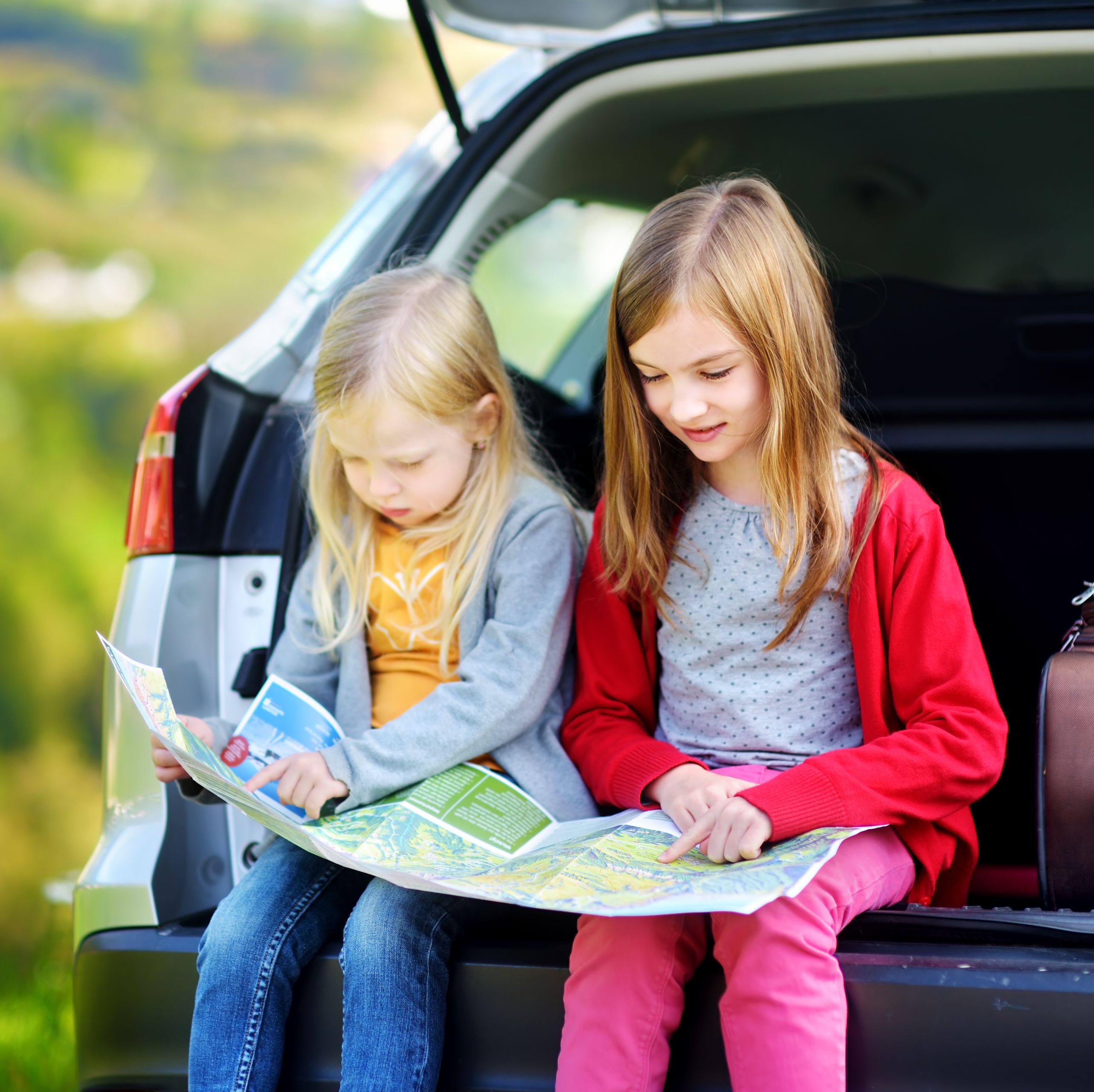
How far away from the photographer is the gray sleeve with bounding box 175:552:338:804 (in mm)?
1608

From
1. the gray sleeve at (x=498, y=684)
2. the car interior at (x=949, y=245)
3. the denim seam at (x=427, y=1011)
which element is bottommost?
the denim seam at (x=427, y=1011)

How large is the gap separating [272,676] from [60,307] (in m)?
3.90

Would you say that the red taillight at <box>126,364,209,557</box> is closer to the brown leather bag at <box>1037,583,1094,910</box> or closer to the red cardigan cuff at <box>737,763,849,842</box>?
the red cardigan cuff at <box>737,763,849,842</box>

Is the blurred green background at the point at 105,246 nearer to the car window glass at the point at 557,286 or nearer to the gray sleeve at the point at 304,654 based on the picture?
the car window glass at the point at 557,286

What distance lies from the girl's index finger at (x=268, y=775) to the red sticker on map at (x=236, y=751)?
0.04 meters

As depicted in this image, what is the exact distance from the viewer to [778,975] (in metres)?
1.09

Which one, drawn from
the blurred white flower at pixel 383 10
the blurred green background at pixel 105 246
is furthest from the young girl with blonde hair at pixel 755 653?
the blurred white flower at pixel 383 10

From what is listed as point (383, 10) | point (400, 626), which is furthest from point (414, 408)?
point (383, 10)

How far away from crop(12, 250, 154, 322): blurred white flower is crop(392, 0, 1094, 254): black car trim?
3.42 m

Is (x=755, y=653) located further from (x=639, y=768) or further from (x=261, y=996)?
(x=261, y=996)

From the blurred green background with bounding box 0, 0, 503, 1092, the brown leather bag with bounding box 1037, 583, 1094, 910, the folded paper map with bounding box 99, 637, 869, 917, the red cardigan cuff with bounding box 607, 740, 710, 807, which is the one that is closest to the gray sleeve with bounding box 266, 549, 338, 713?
the folded paper map with bounding box 99, 637, 869, 917

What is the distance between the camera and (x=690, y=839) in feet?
3.94

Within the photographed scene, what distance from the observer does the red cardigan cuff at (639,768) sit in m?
1.38

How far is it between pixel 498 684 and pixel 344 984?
1.28 feet
